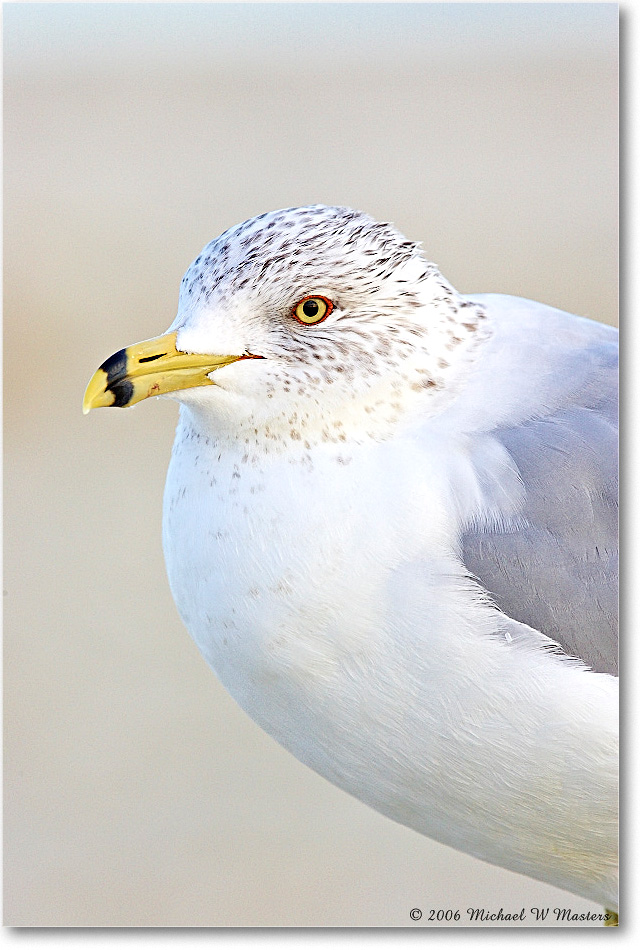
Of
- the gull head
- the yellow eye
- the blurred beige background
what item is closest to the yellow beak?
the gull head

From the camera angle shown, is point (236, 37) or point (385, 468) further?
point (236, 37)

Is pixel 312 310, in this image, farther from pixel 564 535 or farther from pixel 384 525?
pixel 564 535

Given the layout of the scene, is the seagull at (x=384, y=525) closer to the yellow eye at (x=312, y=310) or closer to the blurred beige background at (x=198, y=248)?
the yellow eye at (x=312, y=310)

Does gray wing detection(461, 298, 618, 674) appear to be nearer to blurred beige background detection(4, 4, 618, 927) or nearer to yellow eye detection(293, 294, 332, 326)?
yellow eye detection(293, 294, 332, 326)

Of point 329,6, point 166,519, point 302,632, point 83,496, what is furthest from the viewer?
point 83,496

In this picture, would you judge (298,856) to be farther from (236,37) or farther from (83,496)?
(236,37)

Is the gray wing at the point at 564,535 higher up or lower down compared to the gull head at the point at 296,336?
lower down

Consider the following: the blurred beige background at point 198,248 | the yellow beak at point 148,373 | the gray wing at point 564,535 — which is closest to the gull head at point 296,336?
the yellow beak at point 148,373

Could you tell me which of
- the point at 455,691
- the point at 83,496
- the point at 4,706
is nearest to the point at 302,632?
the point at 455,691
